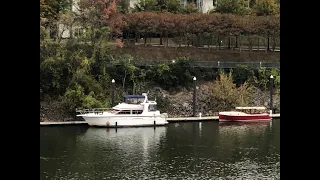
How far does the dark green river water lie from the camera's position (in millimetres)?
14281

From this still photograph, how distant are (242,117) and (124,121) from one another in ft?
22.4

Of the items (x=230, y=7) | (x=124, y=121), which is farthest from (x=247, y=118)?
(x=230, y=7)

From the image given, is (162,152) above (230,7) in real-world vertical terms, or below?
below

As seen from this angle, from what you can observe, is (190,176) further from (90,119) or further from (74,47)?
(74,47)

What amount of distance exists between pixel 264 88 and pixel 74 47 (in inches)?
476

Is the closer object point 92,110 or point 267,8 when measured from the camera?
point 92,110

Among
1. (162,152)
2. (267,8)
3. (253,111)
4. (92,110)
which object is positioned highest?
(267,8)

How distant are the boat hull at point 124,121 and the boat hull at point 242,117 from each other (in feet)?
11.0

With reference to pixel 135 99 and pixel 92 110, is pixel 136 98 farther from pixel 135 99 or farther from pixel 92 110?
pixel 92 110

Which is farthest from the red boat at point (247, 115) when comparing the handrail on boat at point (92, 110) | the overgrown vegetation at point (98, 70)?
the handrail on boat at point (92, 110)

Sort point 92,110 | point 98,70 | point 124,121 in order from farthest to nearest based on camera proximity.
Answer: point 98,70 → point 92,110 → point 124,121

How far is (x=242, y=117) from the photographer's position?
87.1 feet

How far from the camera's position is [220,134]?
2181 cm
